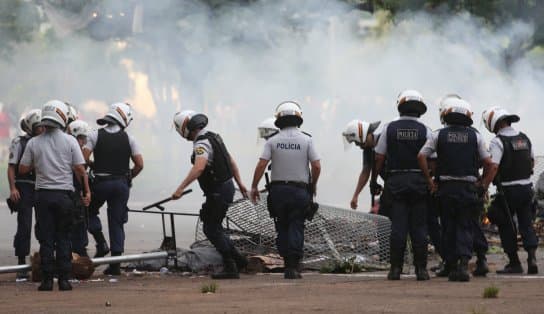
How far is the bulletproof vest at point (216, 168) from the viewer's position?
1327 cm

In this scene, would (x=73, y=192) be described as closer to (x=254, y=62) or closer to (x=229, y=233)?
(x=229, y=233)

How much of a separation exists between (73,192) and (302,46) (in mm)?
16892

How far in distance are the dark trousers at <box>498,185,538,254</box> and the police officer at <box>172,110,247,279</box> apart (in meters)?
2.68

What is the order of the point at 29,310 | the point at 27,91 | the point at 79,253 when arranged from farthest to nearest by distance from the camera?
the point at 27,91 < the point at 79,253 < the point at 29,310

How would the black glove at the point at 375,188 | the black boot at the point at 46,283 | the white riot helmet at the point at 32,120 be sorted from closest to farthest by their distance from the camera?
the black boot at the point at 46,283 → the white riot helmet at the point at 32,120 → the black glove at the point at 375,188

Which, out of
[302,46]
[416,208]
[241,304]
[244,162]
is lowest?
[241,304]

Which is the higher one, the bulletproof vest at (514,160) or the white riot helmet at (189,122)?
the white riot helmet at (189,122)

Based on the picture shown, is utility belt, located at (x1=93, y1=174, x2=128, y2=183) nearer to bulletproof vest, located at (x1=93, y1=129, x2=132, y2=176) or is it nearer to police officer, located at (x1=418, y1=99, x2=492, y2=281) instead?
bulletproof vest, located at (x1=93, y1=129, x2=132, y2=176)

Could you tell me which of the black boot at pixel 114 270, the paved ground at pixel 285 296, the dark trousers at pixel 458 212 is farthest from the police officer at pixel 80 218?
the dark trousers at pixel 458 212

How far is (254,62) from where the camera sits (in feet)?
94.6

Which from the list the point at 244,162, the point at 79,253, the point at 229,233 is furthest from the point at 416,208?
the point at 244,162

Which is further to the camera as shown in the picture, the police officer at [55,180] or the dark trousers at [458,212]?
the dark trousers at [458,212]

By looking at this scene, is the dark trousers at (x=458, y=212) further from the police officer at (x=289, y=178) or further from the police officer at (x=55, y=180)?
the police officer at (x=55, y=180)

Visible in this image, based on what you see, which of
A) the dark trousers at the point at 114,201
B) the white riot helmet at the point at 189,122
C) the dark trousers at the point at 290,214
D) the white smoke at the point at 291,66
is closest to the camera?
the dark trousers at the point at 290,214
